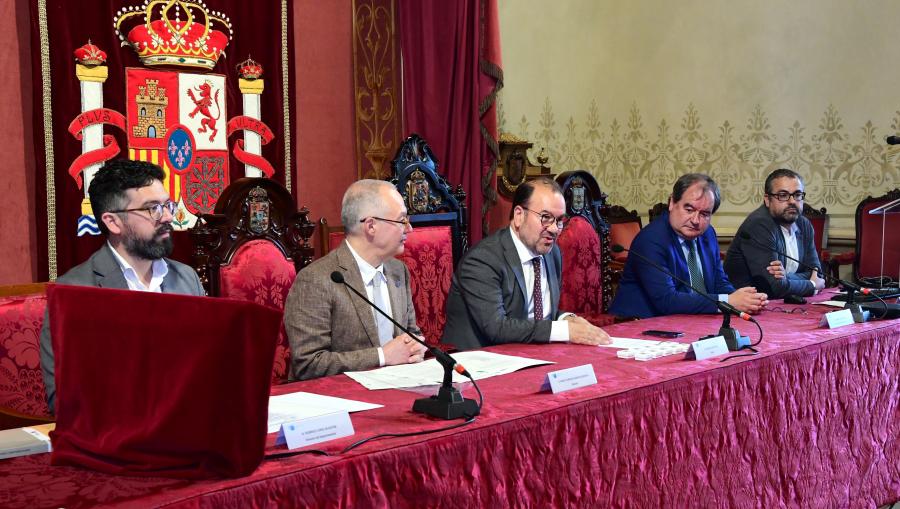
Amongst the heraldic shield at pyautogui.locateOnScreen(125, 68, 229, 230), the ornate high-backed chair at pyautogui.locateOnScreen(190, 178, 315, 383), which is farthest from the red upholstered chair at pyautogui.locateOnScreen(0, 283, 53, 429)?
the heraldic shield at pyautogui.locateOnScreen(125, 68, 229, 230)

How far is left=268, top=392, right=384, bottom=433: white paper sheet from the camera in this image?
1.78 meters

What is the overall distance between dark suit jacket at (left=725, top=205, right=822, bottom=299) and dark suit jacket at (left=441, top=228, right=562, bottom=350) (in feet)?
4.56

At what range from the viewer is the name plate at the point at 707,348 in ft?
8.07

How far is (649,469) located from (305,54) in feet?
12.3

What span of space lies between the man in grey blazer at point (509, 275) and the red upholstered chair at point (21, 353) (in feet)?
4.48

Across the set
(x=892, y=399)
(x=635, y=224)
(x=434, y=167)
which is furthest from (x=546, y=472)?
(x=635, y=224)

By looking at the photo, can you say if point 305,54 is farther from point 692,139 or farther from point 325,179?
point 692,139

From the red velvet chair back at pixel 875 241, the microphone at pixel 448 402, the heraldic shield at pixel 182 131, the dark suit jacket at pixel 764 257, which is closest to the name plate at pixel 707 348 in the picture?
the microphone at pixel 448 402

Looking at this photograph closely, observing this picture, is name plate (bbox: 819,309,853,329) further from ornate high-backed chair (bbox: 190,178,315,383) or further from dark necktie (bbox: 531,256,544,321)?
ornate high-backed chair (bbox: 190,178,315,383)

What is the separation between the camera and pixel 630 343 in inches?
107

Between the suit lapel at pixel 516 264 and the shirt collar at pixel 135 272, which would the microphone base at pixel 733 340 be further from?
the shirt collar at pixel 135 272

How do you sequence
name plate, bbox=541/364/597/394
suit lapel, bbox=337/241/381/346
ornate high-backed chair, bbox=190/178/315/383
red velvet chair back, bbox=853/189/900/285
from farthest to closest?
red velvet chair back, bbox=853/189/900/285, ornate high-backed chair, bbox=190/178/315/383, suit lapel, bbox=337/241/381/346, name plate, bbox=541/364/597/394

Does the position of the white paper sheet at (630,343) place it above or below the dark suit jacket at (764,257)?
below

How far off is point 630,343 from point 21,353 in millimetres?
1739
